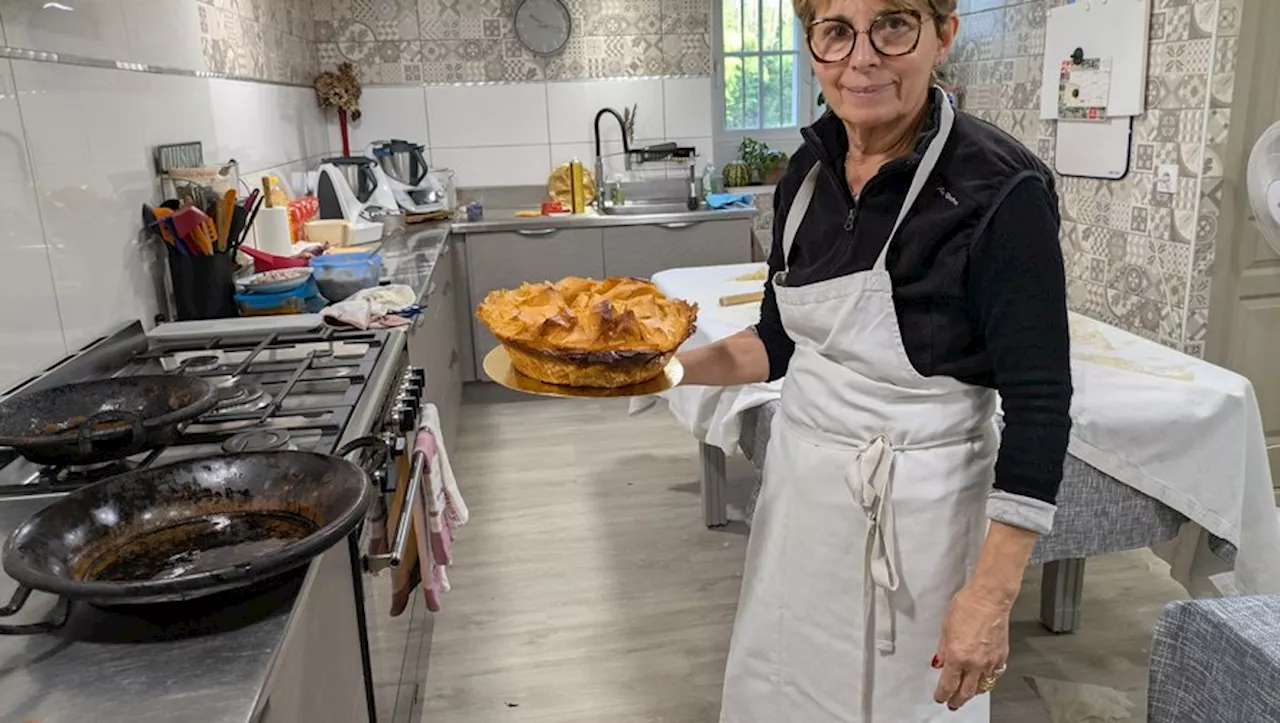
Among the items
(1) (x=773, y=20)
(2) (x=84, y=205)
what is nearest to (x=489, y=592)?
(2) (x=84, y=205)

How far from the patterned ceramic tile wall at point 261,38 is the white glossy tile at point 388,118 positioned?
30cm

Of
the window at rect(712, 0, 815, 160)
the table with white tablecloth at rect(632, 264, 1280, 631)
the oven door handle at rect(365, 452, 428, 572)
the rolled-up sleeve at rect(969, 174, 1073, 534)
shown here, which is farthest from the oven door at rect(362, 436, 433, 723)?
the window at rect(712, 0, 815, 160)

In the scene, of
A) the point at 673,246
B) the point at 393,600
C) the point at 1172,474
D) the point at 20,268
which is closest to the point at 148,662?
the point at 393,600

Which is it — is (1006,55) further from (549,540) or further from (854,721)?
(854,721)

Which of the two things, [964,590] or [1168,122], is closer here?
[964,590]

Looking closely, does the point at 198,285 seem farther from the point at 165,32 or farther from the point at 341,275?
the point at 165,32

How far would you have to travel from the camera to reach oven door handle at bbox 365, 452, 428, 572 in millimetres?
1457

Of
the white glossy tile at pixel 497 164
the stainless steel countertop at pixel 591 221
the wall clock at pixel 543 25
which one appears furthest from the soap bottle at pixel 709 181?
the wall clock at pixel 543 25

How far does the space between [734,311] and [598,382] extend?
1.24 meters

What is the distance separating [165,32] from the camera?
2.39 metres

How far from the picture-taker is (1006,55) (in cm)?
392

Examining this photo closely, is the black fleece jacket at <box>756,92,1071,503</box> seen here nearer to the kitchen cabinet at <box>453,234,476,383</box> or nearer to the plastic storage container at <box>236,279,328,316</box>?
the plastic storage container at <box>236,279,328,316</box>

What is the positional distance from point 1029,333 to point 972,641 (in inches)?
14.4

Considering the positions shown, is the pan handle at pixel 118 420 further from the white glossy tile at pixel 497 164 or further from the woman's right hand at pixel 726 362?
the white glossy tile at pixel 497 164
